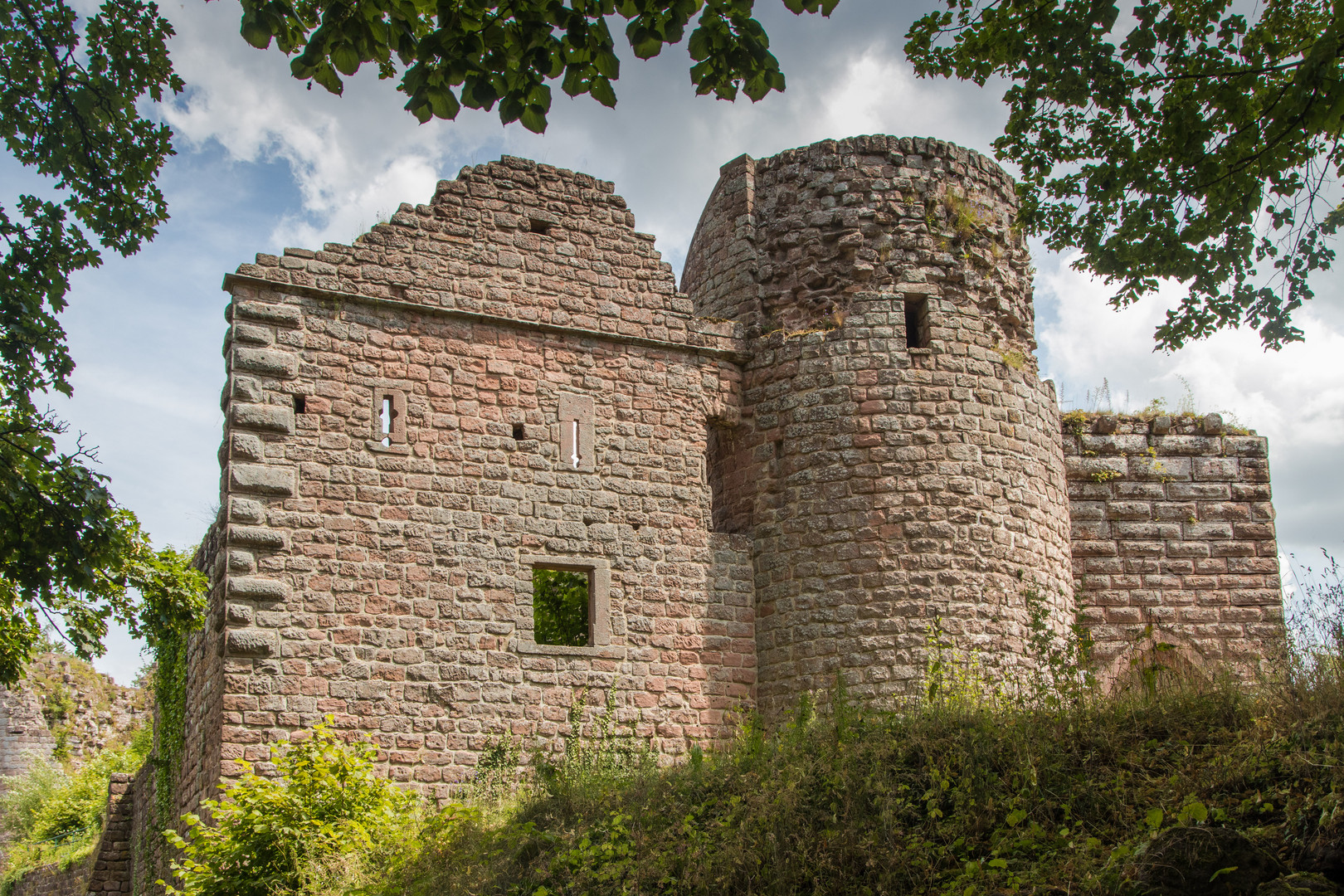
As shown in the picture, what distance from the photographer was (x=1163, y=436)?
44.7 feet

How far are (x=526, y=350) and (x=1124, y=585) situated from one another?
23.0 ft

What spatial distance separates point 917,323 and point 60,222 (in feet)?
25.3

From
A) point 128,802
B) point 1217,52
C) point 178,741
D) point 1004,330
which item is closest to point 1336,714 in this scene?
point 1217,52

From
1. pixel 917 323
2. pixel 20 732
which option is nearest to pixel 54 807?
pixel 20 732

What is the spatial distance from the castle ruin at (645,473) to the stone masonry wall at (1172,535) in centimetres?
5

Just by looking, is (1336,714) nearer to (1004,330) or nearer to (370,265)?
(1004,330)

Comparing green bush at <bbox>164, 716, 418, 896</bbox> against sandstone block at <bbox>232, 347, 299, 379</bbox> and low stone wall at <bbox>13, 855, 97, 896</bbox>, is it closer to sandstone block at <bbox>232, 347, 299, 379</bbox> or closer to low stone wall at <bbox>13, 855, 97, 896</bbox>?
sandstone block at <bbox>232, 347, 299, 379</bbox>

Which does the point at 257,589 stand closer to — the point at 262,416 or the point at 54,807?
the point at 262,416

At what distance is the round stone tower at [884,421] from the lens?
10.9 metres

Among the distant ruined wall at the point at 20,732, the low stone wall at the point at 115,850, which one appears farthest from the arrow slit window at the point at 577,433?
the distant ruined wall at the point at 20,732

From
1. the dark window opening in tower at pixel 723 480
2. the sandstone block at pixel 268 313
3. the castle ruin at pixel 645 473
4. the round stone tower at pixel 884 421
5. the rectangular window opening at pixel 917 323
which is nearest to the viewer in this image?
the castle ruin at pixel 645 473

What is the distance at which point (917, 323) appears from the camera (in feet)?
39.3

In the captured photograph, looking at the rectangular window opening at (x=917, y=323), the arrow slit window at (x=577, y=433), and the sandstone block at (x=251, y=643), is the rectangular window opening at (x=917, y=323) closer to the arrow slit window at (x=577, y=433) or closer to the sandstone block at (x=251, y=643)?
the arrow slit window at (x=577, y=433)

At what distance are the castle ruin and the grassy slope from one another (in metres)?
2.29
